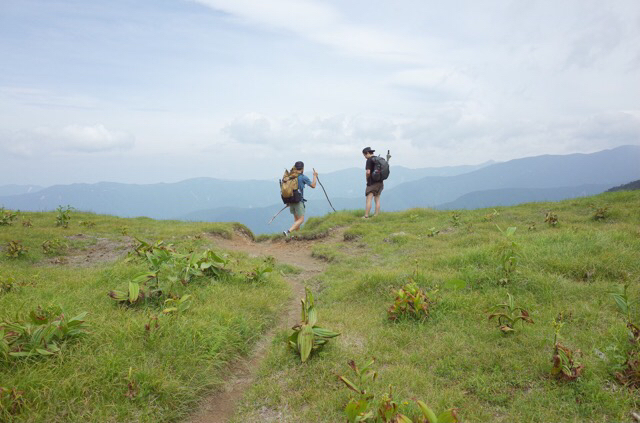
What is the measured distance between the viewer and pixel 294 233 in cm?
1552

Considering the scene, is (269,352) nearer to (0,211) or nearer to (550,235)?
(550,235)

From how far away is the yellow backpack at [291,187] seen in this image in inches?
584

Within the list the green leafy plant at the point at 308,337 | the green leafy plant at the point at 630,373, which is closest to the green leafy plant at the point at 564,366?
the green leafy plant at the point at 630,373

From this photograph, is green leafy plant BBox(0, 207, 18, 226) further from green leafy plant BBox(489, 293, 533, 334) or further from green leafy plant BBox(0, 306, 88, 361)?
green leafy plant BBox(489, 293, 533, 334)

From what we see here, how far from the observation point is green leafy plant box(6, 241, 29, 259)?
30.3 feet

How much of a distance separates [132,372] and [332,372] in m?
2.40

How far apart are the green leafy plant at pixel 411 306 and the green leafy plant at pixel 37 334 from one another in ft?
15.0

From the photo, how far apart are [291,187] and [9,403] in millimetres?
11924

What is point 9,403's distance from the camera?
3379 millimetres

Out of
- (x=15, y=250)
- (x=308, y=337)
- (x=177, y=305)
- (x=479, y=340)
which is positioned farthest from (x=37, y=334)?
(x=15, y=250)

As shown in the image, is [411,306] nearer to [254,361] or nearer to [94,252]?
[254,361]

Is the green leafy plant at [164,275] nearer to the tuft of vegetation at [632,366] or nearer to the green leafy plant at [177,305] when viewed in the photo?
the green leafy plant at [177,305]

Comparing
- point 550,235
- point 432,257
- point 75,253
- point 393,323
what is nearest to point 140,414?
point 393,323

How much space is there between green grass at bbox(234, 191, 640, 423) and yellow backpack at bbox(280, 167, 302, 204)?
5728 millimetres
